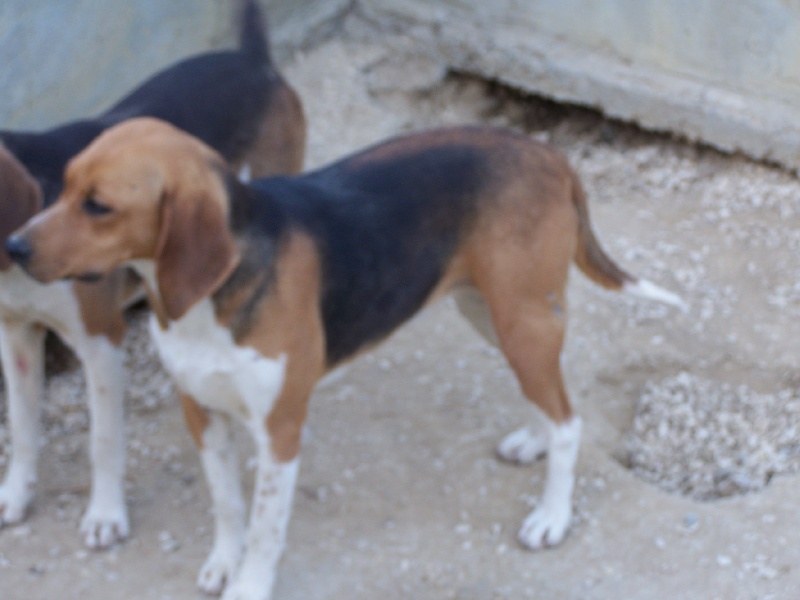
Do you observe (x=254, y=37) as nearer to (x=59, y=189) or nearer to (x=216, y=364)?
(x=59, y=189)

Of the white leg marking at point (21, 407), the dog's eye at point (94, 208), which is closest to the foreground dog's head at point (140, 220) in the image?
the dog's eye at point (94, 208)

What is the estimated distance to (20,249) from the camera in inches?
121

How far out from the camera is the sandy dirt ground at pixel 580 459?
13.1 ft

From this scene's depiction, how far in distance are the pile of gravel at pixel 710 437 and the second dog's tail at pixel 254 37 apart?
2.20m

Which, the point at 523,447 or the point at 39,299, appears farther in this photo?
the point at 523,447

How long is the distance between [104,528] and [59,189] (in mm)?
1228

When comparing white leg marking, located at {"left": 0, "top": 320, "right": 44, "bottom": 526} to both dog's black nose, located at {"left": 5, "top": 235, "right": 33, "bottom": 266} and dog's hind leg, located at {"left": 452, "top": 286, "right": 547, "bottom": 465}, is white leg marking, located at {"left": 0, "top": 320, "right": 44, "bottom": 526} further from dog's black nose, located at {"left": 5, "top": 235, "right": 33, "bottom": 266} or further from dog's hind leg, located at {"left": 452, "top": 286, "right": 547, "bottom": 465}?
dog's hind leg, located at {"left": 452, "top": 286, "right": 547, "bottom": 465}

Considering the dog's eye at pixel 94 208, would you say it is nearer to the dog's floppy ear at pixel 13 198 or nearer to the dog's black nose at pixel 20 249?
the dog's black nose at pixel 20 249

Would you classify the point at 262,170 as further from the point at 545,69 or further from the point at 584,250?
the point at 545,69

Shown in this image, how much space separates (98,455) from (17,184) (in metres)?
1.04

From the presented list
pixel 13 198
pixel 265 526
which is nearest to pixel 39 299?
pixel 13 198

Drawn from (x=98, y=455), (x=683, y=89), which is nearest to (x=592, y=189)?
(x=683, y=89)

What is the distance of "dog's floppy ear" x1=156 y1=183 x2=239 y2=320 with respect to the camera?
3.10 meters

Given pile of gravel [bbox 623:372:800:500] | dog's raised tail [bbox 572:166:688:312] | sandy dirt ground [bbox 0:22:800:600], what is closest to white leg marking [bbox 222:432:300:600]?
sandy dirt ground [bbox 0:22:800:600]
